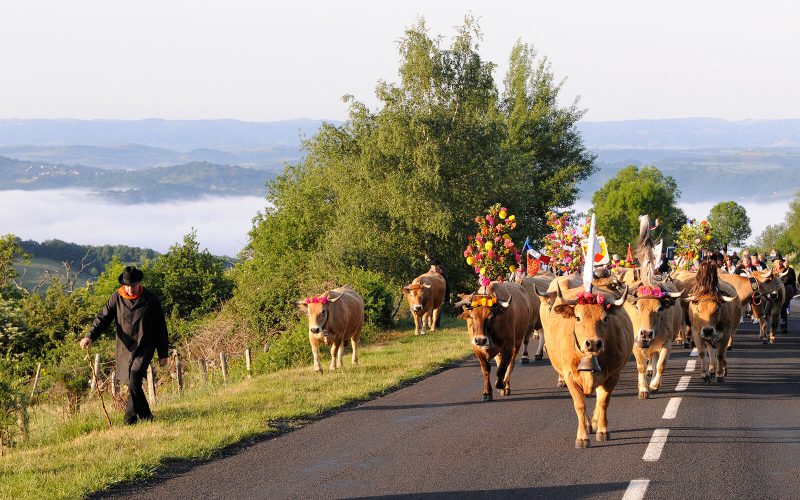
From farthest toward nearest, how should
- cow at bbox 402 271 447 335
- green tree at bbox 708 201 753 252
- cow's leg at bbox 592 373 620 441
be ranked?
1. green tree at bbox 708 201 753 252
2. cow at bbox 402 271 447 335
3. cow's leg at bbox 592 373 620 441

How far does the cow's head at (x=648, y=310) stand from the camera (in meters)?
15.4

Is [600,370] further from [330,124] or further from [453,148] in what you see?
[330,124]

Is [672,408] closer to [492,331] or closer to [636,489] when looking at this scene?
[492,331]

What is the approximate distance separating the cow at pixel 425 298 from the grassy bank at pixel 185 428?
6.06 meters

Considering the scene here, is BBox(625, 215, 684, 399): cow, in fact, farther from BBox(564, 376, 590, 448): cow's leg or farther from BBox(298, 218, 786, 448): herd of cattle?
BBox(564, 376, 590, 448): cow's leg

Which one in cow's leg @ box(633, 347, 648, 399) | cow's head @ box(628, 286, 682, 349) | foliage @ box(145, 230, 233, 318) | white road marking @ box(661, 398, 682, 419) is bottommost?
foliage @ box(145, 230, 233, 318)

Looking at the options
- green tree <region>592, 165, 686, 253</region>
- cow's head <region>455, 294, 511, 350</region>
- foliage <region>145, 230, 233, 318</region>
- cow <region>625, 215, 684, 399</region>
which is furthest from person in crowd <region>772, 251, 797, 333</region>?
green tree <region>592, 165, 686, 253</region>

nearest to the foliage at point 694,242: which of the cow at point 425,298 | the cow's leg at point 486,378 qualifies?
the cow at point 425,298

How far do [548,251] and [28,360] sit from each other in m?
22.5

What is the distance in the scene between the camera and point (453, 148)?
1725 inches

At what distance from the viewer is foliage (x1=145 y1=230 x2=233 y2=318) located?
160ft

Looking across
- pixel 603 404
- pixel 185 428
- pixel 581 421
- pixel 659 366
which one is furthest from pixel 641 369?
pixel 185 428

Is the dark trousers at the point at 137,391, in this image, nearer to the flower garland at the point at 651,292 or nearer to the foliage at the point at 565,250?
the flower garland at the point at 651,292

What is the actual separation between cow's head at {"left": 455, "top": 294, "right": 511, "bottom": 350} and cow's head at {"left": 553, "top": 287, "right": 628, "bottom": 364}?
3741mm
